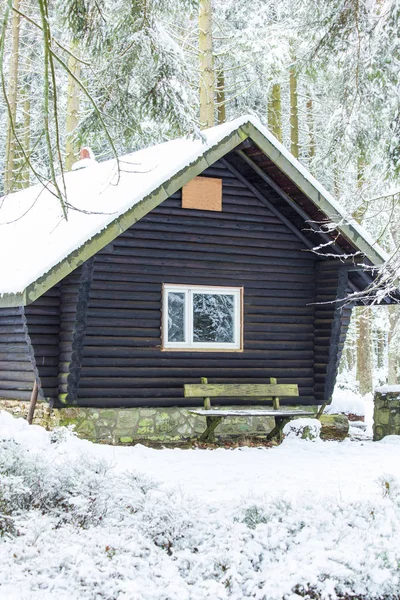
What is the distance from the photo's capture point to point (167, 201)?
15070 millimetres

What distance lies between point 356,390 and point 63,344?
75.3 ft

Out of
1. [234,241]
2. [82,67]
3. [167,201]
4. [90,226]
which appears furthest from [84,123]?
[82,67]

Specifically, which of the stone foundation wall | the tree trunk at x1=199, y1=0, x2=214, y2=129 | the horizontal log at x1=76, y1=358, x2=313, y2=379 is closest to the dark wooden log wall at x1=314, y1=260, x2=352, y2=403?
the horizontal log at x1=76, y1=358, x2=313, y2=379

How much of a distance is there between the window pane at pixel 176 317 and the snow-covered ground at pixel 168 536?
16.3ft

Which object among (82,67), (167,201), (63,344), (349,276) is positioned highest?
(82,67)

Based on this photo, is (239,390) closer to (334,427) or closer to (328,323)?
(328,323)

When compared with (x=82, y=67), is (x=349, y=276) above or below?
below

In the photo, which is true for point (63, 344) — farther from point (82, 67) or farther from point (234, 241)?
point (82, 67)

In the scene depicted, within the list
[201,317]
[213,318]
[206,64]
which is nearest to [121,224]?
[201,317]

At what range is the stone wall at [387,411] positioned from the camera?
15.9m

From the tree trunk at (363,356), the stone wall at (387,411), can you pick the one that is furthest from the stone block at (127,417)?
the tree trunk at (363,356)

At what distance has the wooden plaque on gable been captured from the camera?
49.7 ft

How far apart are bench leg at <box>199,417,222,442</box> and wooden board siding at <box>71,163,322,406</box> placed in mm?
680

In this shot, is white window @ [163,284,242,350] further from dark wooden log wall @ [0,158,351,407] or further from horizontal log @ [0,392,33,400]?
horizontal log @ [0,392,33,400]
